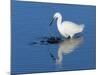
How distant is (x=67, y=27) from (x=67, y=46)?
7.3 inches

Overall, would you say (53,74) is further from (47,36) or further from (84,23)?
(84,23)

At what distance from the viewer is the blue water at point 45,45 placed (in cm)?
197

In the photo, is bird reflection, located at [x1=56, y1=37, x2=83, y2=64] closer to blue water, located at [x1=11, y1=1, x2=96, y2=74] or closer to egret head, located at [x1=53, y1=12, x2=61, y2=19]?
blue water, located at [x1=11, y1=1, x2=96, y2=74]

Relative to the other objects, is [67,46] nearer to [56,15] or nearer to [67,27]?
[67,27]

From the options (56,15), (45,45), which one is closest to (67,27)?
(56,15)

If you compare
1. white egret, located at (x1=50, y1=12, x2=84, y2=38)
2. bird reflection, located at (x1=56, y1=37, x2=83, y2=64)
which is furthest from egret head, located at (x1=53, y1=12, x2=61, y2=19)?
bird reflection, located at (x1=56, y1=37, x2=83, y2=64)

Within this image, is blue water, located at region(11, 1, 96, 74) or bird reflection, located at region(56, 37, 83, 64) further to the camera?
bird reflection, located at region(56, 37, 83, 64)

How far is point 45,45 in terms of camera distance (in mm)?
2053

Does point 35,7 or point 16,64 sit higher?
A: point 35,7

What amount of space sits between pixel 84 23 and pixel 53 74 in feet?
1.95

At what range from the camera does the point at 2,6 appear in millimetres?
1920

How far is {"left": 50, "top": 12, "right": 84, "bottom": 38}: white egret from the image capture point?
2.10 meters

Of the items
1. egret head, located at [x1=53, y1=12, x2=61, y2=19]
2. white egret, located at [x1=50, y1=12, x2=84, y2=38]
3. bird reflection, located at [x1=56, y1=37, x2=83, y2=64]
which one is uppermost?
egret head, located at [x1=53, y1=12, x2=61, y2=19]
